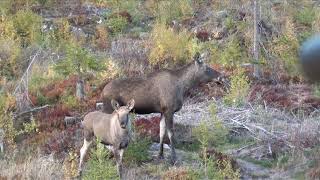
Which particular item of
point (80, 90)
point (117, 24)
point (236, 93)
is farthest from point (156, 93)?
point (117, 24)

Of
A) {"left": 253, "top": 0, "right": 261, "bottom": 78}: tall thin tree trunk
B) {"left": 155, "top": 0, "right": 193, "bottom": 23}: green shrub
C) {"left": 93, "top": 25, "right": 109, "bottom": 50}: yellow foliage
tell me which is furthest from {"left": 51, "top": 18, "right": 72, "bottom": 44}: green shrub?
{"left": 253, "top": 0, "right": 261, "bottom": 78}: tall thin tree trunk

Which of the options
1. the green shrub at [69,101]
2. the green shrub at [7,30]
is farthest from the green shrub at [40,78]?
the green shrub at [7,30]

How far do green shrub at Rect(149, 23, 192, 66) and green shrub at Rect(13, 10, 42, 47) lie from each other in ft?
15.4

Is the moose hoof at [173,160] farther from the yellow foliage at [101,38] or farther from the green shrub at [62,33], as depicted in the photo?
the yellow foliage at [101,38]

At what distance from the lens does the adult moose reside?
9.84m

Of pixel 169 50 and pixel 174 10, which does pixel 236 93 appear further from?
pixel 174 10

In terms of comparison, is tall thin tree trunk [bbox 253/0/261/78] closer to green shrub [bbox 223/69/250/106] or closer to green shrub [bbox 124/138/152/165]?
green shrub [bbox 223/69/250/106]

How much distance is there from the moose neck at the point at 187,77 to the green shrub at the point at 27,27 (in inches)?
402

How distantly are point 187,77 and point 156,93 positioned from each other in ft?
2.37

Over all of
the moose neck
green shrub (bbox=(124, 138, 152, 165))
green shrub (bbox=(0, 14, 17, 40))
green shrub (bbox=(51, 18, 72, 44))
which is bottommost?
green shrub (bbox=(51, 18, 72, 44))

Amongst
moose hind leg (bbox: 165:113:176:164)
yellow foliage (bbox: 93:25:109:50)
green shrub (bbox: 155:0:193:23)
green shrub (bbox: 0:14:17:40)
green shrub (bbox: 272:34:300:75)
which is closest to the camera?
moose hind leg (bbox: 165:113:176:164)

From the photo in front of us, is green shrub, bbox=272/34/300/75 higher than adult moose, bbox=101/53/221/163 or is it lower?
lower

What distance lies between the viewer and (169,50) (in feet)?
57.0

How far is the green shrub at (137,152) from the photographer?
938 cm
